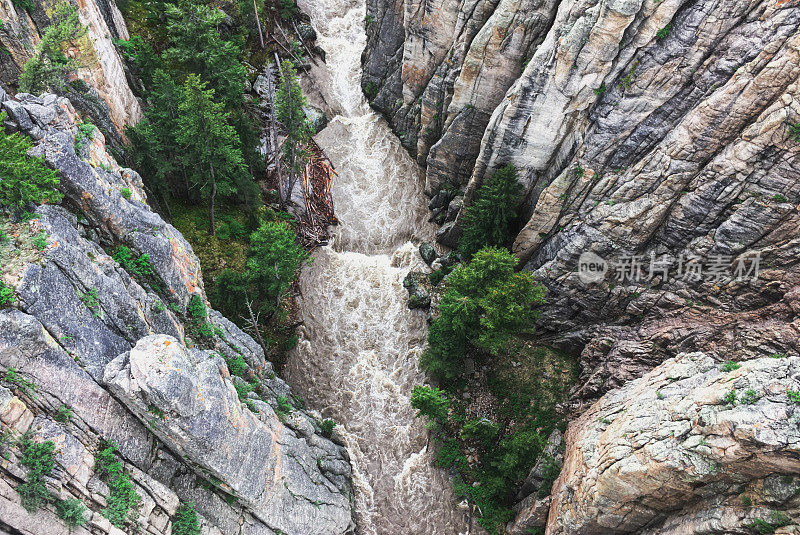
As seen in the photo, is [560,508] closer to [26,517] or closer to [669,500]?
[669,500]

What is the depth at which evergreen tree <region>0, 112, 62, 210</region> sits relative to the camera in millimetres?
17016

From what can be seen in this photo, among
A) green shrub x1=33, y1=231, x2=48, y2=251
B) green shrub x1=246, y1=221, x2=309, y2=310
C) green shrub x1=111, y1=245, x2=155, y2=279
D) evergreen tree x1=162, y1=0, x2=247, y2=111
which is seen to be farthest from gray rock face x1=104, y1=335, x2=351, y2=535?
evergreen tree x1=162, y1=0, x2=247, y2=111

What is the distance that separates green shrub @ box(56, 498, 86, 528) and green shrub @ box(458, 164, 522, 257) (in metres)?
30.0

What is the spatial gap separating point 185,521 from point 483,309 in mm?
20971

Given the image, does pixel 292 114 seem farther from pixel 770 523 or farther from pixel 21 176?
pixel 770 523

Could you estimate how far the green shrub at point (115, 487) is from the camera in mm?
17156

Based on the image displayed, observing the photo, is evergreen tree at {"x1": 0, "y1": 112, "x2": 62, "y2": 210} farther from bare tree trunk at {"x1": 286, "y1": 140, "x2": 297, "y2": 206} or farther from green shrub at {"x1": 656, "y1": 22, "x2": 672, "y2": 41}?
green shrub at {"x1": 656, "y1": 22, "x2": 672, "y2": 41}

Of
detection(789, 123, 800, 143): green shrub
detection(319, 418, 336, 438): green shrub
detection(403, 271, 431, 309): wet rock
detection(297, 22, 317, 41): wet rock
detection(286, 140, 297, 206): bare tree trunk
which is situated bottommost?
detection(319, 418, 336, 438): green shrub

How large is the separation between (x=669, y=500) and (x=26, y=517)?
25544mm

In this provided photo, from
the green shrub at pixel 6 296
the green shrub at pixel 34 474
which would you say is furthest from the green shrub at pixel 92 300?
the green shrub at pixel 34 474

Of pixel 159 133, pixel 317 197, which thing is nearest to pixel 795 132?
pixel 317 197

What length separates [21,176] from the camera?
1745 centimetres

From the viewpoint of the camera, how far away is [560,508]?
82.2ft

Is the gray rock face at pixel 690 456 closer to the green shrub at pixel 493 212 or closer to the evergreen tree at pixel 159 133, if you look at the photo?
the green shrub at pixel 493 212
